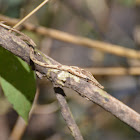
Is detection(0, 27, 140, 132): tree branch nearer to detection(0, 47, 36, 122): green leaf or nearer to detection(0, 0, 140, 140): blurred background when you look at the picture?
detection(0, 47, 36, 122): green leaf

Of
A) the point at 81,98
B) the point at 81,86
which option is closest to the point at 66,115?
the point at 81,86

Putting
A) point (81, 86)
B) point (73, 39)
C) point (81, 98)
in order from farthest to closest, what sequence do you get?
point (81, 98) < point (73, 39) < point (81, 86)

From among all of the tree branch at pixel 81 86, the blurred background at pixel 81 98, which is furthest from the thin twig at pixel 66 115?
the blurred background at pixel 81 98

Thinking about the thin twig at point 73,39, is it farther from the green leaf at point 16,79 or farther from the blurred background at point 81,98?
the green leaf at point 16,79

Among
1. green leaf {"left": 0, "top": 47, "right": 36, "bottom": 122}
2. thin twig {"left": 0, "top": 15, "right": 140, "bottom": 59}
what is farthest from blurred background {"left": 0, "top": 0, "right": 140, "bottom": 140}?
green leaf {"left": 0, "top": 47, "right": 36, "bottom": 122}

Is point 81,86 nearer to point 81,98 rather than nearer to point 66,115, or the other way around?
point 66,115

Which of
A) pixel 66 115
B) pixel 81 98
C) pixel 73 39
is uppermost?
pixel 66 115
